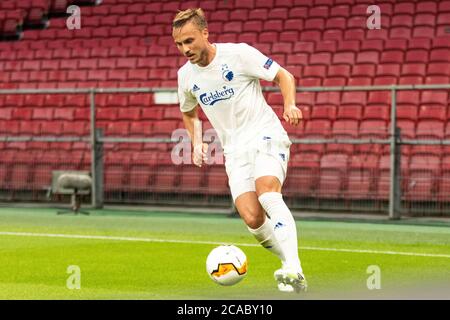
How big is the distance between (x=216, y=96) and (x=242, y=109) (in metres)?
0.25

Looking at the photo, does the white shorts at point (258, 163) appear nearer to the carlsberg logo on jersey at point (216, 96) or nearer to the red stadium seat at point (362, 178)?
the carlsberg logo on jersey at point (216, 96)

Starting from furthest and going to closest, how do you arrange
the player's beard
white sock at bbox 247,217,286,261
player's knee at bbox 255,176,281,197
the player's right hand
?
the player's right hand → white sock at bbox 247,217,286,261 → the player's beard → player's knee at bbox 255,176,281,197

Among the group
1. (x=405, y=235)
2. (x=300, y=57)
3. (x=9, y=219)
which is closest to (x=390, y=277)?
(x=405, y=235)

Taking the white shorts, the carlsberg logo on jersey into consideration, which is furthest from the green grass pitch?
the carlsberg logo on jersey

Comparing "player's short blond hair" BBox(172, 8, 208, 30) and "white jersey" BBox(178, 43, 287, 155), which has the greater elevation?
"player's short blond hair" BBox(172, 8, 208, 30)

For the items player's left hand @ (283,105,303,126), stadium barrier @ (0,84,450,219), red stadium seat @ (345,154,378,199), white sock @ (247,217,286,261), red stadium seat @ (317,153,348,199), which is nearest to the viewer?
player's left hand @ (283,105,303,126)

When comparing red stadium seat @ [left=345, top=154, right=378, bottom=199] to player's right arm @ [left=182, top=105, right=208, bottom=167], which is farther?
red stadium seat @ [left=345, top=154, right=378, bottom=199]

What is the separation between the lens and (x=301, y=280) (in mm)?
8562

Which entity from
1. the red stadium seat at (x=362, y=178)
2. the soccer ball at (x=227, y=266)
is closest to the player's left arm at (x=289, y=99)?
the soccer ball at (x=227, y=266)

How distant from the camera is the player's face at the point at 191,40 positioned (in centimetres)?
897

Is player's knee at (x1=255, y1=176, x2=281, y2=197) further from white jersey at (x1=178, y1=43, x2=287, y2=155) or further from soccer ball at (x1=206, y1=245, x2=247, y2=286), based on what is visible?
soccer ball at (x1=206, y1=245, x2=247, y2=286)

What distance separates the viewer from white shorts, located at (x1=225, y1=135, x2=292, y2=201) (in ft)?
29.6

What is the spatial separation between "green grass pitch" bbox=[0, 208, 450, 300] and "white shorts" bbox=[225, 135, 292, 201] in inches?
37.5

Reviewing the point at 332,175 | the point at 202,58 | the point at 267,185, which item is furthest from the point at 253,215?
the point at 332,175
